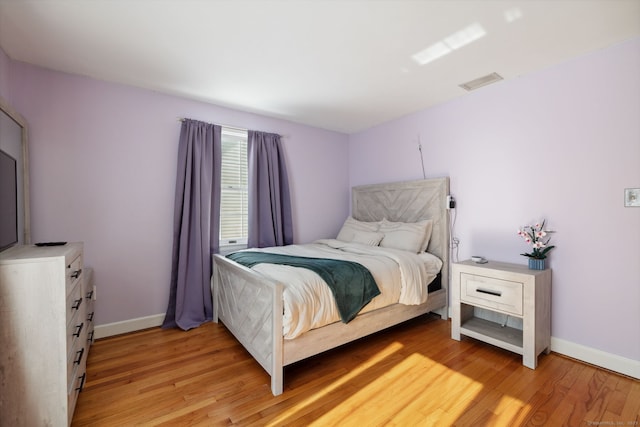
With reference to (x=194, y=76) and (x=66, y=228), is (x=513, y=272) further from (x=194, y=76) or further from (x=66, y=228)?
(x=66, y=228)

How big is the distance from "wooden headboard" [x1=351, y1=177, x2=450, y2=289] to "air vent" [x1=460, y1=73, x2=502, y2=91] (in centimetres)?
91

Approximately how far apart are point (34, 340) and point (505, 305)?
2.93m

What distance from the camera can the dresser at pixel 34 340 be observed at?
1313 mm

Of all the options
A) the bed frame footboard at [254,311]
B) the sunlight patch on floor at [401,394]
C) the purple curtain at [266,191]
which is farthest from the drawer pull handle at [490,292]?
the purple curtain at [266,191]

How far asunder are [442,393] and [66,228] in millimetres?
3188

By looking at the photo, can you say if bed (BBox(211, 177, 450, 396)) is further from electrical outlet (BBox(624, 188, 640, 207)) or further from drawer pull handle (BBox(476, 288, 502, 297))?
electrical outlet (BBox(624, 188, 640, 207))

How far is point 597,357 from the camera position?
6.98ft

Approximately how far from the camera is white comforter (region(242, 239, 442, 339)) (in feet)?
6.09

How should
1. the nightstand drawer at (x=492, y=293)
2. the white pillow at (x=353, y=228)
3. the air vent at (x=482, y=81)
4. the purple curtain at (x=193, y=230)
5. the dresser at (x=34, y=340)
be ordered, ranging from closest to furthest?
the dresser at (x=34, y=340), the nightstand drawer at (x=492, y=293), the air vent at (x=482, y=81), the purple curtain at (x=193, y=230), the white pillow at (x=353, y=228)

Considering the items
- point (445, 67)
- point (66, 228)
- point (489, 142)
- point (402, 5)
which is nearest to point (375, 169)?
point (489, 142)

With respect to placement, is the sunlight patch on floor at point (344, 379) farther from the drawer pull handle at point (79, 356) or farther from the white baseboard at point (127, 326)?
the white baseboard at point (127, 326)

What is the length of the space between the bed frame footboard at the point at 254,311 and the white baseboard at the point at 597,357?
2.21 m

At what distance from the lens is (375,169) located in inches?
158

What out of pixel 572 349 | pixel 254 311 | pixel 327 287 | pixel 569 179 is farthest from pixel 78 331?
pixel 569 179
